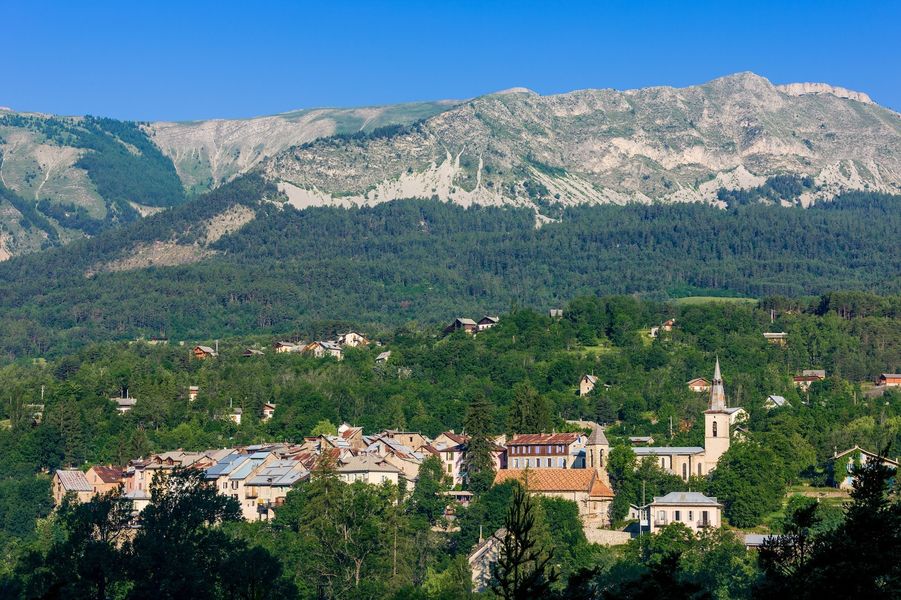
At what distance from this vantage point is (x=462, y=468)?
4545 inches

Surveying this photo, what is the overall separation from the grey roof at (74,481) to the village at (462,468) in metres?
0.09

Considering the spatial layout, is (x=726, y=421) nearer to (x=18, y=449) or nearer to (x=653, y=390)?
(x=653, y=390)

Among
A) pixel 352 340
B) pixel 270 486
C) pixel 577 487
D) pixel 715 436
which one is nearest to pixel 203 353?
pixel 352 340

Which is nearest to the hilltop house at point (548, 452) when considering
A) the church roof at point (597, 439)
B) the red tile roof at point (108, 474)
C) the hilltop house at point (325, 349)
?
the church roof at point (597, 439)

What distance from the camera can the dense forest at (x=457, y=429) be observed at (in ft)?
254

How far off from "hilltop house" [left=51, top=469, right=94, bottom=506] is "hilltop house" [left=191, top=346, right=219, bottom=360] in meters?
56.3

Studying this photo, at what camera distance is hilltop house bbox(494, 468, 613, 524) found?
10431cm

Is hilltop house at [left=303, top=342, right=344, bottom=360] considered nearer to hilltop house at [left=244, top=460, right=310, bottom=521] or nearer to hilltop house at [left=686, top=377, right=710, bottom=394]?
hilltop house at [left=686, top=377, right=710, bottom=394]

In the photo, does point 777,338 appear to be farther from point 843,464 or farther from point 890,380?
point 843,464

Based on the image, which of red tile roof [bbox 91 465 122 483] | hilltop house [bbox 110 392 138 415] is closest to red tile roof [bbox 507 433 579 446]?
red tile roof [bbox 91 465 122 483]

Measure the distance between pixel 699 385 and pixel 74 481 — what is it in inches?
2341

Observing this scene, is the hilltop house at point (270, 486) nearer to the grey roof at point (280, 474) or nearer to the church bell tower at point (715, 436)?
Result: the grey roof at point (280, 474)

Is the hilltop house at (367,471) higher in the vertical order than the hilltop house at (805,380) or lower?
lower

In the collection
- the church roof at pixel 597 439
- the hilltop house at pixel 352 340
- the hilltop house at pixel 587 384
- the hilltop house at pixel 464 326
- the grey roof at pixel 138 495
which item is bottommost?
the grey roof at pixel 138 495
